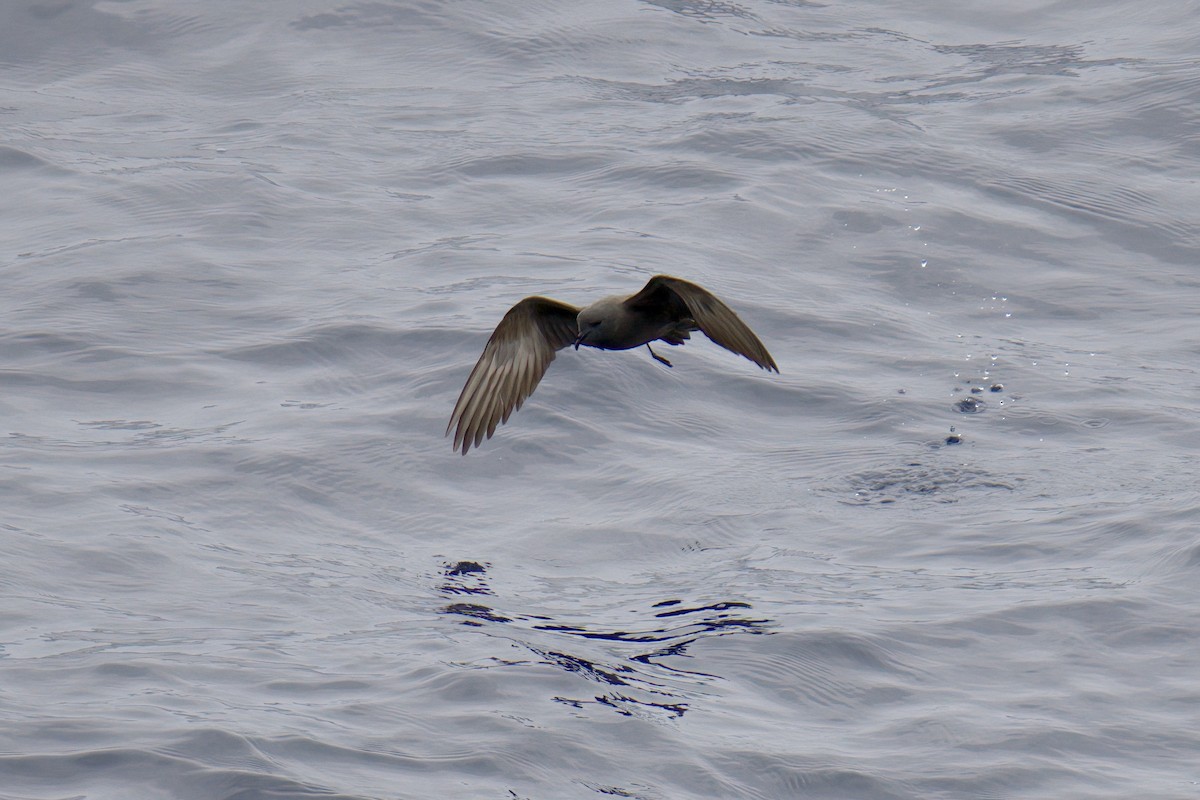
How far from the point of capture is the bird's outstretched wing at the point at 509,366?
8406 mm

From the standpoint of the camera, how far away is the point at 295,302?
11.3m

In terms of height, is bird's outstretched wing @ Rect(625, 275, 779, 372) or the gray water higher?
bird's outstretched wing @ Rect(625, 275, 779, 372)

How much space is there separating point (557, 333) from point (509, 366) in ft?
1.15

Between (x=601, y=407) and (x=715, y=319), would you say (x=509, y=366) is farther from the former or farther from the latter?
(x=601, y=407)

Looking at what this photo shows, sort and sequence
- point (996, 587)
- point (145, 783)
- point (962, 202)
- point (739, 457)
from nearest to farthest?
point (145, 783) < point (996, 587) < point (739, 457) < point (962, 202)

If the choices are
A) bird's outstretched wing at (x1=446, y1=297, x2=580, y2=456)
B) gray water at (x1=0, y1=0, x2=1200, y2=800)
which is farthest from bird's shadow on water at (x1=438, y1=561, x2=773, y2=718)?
bird's outstretched wing at (x1=446, y1=297, x2=580, y2=456)

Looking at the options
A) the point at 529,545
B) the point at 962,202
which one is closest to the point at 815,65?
the point at 962,202

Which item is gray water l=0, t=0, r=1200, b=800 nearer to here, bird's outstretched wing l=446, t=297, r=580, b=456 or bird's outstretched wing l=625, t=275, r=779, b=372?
bird's outstretched wing l=446, t=297, r=580, b=456

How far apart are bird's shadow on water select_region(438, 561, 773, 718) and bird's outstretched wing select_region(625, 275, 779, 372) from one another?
1139mm

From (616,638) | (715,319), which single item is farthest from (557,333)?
(616,638)

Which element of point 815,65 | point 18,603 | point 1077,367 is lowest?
point 18,603

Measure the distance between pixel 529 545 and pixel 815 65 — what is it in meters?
8.50

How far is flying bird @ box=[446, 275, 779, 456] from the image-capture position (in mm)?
7574

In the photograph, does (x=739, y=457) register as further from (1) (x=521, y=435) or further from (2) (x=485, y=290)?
(2) (x=485, y=290)
